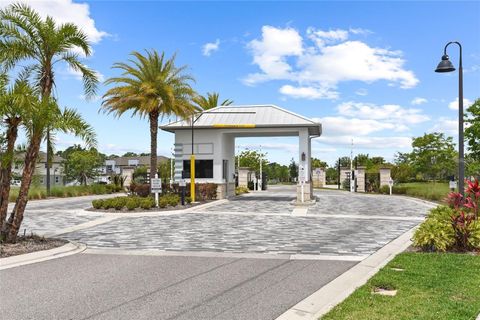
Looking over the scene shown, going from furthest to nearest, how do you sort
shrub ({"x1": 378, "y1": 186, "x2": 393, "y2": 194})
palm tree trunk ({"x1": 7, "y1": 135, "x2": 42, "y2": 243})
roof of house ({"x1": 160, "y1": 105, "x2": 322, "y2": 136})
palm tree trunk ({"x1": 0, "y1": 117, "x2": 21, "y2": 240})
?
shrub ({"x1": 378, "y1": 186, "x2": 393, "y2": 194}) → roof of house ({"x1": 160, "y1": 105, "x2": 322, "y2": 136}) → palm tree trunk ({"x1": 7, "y1": 135, "x2": 42, "y2": 243}) → palm tree trunk ({"x1": 0, "y1": 117, "x2": 21, "y2": 240})

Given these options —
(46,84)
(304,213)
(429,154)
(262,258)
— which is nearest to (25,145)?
(46,84)

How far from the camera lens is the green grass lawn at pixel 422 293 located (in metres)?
5.87

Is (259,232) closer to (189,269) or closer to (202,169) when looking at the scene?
(189,269)

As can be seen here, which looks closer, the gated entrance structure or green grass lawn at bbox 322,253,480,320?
green grass lawn at bbox 322,253,480,320

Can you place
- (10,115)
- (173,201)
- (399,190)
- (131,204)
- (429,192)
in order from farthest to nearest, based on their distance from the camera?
(399,190) → (429,192) → (173,201) → (131,204) → (10,115)

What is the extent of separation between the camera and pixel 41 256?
10.3m

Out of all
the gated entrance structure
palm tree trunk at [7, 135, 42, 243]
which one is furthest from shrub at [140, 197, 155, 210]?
palm tree trunk at [7, 135, 42, 243]

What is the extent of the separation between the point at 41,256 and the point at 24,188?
227 cm

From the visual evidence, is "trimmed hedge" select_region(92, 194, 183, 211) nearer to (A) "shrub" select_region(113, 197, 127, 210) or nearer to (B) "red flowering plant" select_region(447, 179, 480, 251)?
(A) "shrub" select_region(113, 197, 127, 210)

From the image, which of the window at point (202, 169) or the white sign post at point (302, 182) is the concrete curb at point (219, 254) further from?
the window at point (202, 169)

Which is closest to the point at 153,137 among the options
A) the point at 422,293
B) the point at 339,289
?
the point at 339,289

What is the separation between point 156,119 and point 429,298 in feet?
68.2

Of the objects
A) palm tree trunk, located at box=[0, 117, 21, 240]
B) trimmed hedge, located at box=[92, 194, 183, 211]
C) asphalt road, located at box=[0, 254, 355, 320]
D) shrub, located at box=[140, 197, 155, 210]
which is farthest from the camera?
shrub, located at box=[140, 197, 155, 210]

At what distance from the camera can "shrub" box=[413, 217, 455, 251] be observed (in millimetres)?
10406
